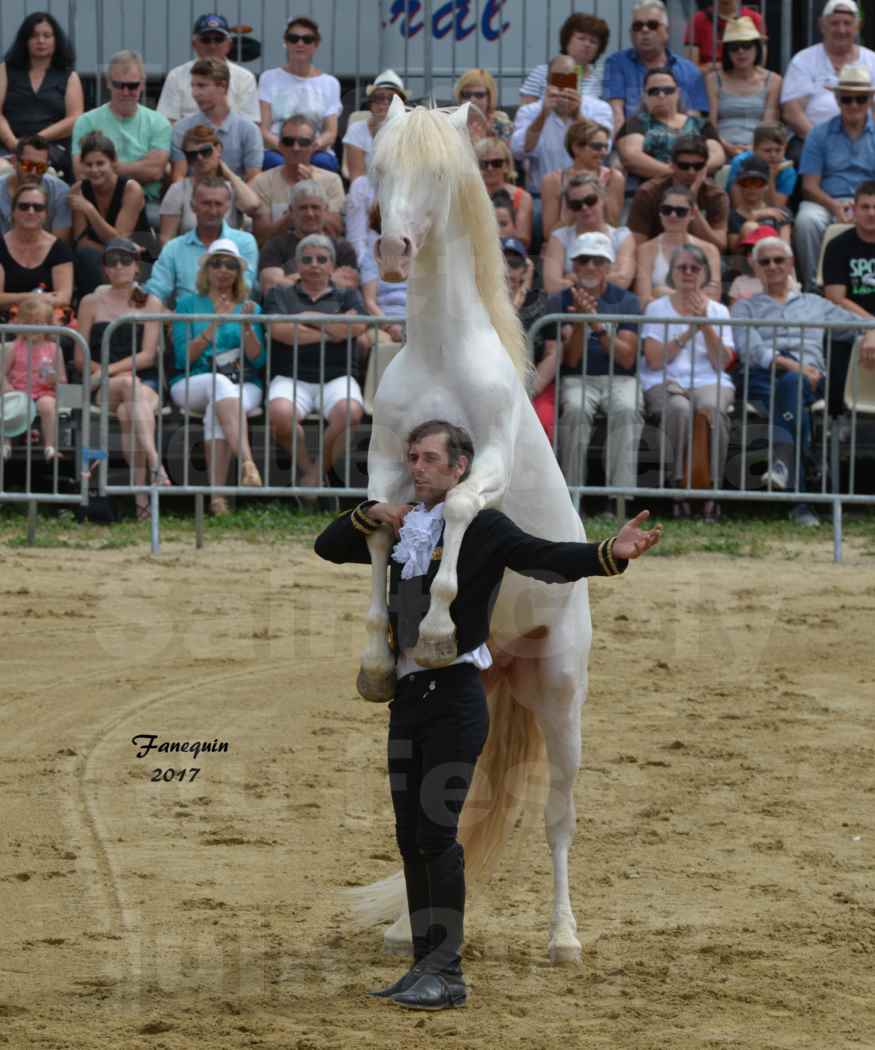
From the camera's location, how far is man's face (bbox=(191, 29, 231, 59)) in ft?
46.1

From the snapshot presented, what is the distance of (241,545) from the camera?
1138cm

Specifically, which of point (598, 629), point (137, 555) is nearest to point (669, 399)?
point (598, 629)

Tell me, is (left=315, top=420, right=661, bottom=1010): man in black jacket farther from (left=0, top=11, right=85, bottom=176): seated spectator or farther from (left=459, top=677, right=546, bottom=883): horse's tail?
(left=0, top=11, right=85, bottom=176): seated spectator

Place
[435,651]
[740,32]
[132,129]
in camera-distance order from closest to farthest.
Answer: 1. [435,651]
2. [132,129]
3. [740,32]

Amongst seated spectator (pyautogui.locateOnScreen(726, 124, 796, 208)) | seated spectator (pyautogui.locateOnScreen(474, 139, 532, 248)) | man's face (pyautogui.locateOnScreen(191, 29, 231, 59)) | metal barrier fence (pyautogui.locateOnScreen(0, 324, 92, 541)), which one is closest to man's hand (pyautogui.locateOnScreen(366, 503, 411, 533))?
metal barrier fence (pyautogui.locateOnScreen(0, 324, 92, 541))

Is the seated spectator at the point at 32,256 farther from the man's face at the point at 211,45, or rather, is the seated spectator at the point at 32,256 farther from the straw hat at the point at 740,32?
the straw hat at the point at 740,32

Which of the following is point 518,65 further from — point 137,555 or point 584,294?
point 137,555

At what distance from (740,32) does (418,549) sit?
34.7 feet

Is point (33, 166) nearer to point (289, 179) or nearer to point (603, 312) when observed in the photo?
point (289, 179)

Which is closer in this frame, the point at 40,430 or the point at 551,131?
the point at 40,430

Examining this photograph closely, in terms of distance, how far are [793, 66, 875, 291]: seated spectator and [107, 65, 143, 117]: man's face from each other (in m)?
4.92

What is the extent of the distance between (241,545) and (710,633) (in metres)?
3.17

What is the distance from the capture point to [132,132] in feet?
45.1

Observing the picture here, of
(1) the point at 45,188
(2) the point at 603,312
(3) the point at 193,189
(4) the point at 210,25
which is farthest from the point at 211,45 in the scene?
(2) the point at 603,312
